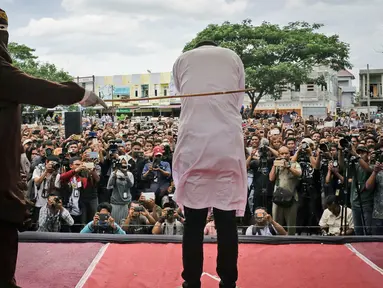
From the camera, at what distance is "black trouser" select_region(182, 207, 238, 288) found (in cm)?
269

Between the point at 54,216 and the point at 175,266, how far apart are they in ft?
10.4

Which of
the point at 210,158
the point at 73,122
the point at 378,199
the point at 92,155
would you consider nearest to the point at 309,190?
the point at 378,199

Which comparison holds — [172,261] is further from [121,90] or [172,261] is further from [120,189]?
[121,90]

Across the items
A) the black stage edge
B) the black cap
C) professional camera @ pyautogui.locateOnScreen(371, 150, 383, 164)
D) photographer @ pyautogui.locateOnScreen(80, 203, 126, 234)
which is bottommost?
photographer @ pyautogui.locateOnScreen(80, 203, 126, 234)

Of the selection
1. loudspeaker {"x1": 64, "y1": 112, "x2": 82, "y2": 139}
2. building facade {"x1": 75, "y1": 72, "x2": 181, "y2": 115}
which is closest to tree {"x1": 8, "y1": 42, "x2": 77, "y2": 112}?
building facade {"x1": 75, "y1": 72, "x2": 181, "y2": 115}

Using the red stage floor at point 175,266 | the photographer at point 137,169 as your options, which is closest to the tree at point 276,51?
the photographer at point 137,169

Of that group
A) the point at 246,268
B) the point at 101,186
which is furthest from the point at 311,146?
the point at 246,268

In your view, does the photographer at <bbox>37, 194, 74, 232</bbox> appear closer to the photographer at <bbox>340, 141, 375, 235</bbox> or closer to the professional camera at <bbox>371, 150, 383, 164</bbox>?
the photographer at <bbox>340, 141, 375, 235</bbox>

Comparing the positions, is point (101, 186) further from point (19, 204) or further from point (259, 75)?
point (259, 75)

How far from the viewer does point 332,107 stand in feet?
144

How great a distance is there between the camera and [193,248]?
272 centimetres

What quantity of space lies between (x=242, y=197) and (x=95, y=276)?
1.27 meters

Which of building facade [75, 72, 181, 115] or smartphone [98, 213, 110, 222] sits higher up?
building facade [75, 72, 181, 115]

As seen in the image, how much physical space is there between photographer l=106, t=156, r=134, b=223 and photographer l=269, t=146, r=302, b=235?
218 centimetres
